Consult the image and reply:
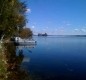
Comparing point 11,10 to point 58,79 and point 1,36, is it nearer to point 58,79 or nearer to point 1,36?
point 1,36

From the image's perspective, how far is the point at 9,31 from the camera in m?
30.5

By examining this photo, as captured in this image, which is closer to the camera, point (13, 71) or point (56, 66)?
point (13, 71)

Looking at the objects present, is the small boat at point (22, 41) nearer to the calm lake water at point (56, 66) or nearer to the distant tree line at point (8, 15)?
the calm lake water at point (56, 66)

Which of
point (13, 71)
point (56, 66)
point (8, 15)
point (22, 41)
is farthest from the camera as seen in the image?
point (22, 41)

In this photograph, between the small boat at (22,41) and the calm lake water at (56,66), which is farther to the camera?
the small boat at (22,41)

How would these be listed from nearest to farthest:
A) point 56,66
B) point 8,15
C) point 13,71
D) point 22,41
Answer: point 13,71 → point 8,15 → point 56,66 → point 22,41

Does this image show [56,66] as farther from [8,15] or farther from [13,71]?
[13,71]

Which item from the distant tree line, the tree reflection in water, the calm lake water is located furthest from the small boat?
the tree reflection in water

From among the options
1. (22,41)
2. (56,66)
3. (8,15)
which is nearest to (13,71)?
(8,15)

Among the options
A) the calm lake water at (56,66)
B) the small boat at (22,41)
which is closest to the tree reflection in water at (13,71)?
the calm lake water at (56,66)

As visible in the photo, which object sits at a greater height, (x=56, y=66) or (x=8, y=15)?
(x=8, y=15)

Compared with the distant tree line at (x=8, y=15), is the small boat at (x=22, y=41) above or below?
below

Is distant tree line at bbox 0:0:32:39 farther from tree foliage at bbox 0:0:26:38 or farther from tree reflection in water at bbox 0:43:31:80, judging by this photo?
tree reflection in water at bbox 0:43:31:80

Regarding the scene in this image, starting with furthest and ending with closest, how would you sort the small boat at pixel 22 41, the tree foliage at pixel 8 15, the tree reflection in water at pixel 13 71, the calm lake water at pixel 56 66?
1. the small boat at pixel 22 41
2. the calm lake water at pixel 56 66
3. the tree foliage at pixel 8 15
4. the tree reflection in water at pixel 13 71
